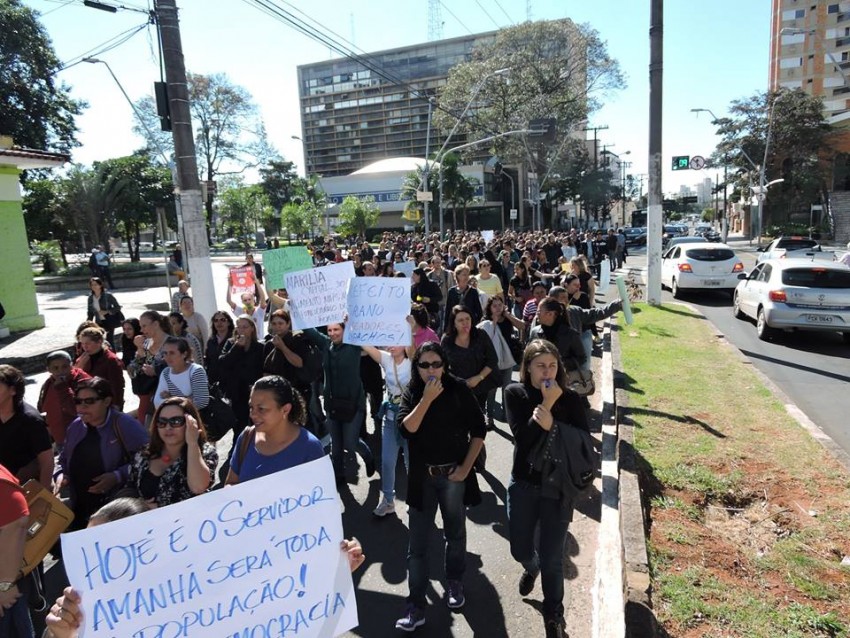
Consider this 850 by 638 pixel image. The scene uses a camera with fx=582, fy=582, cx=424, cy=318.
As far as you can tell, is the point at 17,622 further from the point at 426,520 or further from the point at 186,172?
the point at 186,172

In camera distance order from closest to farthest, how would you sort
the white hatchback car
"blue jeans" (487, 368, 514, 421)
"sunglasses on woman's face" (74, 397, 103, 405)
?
1. "sunglasses on woman's face" (74, 397, 103, 405)
2. "blue jeans" (487, 368, 514, 421)
3. the white hatchback car

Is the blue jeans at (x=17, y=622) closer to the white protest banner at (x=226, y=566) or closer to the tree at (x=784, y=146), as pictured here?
the white protest banner at (x=226, y=566)

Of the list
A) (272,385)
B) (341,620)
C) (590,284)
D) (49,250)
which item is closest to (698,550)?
(341,620)

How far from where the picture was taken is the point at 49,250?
1304 inches

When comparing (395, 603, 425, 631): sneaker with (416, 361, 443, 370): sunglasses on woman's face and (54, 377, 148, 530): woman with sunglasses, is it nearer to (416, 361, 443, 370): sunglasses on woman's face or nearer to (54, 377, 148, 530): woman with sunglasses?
(416, 361, 443, 370): sunglasses on woman's face

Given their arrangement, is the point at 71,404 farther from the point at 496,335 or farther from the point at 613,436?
the point at 613,436

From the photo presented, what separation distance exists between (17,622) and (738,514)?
4729 millimetres

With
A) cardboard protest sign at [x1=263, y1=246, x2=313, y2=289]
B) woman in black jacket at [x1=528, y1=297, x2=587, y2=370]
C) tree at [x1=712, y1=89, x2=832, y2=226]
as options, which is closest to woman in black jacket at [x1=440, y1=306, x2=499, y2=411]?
woman in black jacket at [x1=528, y1=297, x2=587, y2=370]

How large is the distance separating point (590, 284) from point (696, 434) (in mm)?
3603

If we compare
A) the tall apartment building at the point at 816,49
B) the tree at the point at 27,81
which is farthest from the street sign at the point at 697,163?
the tall apartment building at the point at 816,49

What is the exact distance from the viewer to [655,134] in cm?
1452

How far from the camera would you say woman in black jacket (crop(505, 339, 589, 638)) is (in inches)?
130

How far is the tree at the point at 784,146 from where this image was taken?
49688mm

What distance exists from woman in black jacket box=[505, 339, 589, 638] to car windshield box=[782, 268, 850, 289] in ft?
29.8
